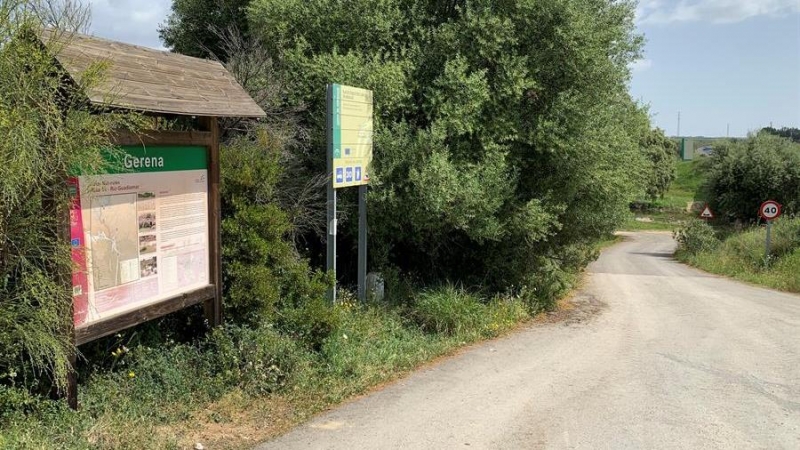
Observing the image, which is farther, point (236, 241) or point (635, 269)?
point (635, 269)

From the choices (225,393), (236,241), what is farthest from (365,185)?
(225,393)

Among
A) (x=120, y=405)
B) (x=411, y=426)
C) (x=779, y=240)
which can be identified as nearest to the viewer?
(x=120, y=405)

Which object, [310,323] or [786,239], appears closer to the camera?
[310,323]

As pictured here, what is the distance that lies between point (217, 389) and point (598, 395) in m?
4.09

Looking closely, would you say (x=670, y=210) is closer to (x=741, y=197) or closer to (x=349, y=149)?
(x=741, y=197)

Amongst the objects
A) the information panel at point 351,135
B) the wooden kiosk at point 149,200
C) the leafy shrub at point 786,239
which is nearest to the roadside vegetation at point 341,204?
the wooden kiosk at point 149,200

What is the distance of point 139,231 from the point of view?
5512mm

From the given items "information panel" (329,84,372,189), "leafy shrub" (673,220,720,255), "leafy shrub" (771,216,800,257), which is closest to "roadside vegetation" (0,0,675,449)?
"information panel" (329,84,372,189)

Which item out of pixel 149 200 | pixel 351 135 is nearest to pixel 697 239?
pixel 351 135

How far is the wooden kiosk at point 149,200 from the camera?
4902 mm

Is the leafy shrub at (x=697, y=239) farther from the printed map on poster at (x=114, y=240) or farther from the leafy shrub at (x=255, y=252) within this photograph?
the printed map on poster at (x=114, y=240)

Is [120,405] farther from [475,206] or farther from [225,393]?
[475,206]

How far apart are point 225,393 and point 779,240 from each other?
23364mm

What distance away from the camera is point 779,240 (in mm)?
23062
